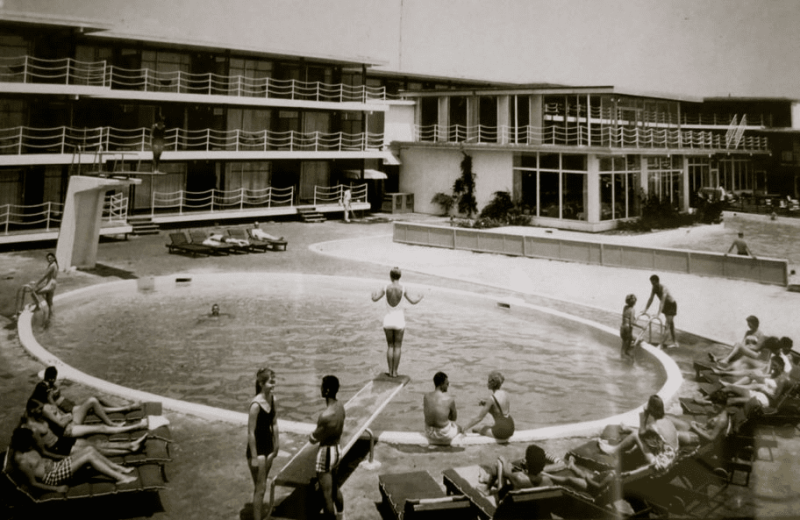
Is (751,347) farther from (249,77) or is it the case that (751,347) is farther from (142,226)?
(249,77)

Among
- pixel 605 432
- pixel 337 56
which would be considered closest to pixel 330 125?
pixel 337 56

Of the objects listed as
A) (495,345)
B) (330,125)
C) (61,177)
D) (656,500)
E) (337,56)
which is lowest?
(656,500)

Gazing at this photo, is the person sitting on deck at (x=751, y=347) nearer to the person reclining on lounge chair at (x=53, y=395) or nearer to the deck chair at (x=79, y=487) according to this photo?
the deck chair at (x=79, y=487)

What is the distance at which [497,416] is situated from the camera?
26.9ft

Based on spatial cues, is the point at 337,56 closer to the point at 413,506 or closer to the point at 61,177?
the point at 61,177

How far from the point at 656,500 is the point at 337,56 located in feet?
106

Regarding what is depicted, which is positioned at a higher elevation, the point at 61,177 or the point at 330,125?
the point at 330,125

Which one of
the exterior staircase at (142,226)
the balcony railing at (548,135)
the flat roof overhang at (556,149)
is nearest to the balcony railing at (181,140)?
the exterior staircase at (142,226)

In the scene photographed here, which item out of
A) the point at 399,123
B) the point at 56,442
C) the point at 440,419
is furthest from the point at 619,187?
the point at 56,442

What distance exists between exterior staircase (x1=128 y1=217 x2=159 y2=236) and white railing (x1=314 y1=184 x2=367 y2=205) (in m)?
10.2

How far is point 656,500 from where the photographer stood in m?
6.31

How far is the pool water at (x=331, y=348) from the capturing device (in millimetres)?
10734

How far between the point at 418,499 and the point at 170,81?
97.2 ft

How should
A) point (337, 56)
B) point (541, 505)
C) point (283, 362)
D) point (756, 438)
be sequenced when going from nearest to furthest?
1. point (541, 505)
2. point (756, 438)
3. point (283, 362)
4. point (337, 56)
